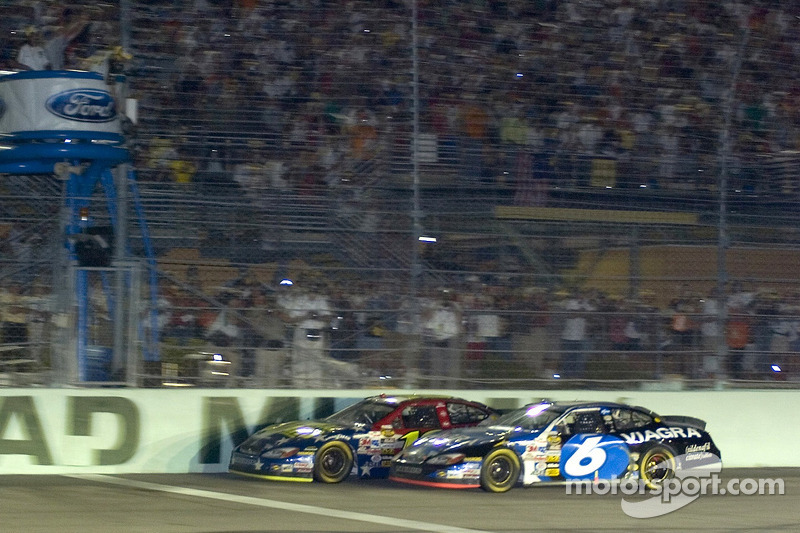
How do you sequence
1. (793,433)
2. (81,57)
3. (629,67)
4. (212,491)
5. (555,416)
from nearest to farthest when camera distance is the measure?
(212,491) → (555,416) → (793,433) → (81,57) → (629,67)

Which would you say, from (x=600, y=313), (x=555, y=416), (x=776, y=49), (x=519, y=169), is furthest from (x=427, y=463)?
(x=776, y=49)

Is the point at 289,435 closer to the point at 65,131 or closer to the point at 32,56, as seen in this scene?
the point at 65,131

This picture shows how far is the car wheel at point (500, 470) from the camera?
10836 millimetres

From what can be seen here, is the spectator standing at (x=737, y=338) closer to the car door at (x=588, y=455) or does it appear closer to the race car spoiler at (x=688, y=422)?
the race car spoiler at (x=688, y=422)

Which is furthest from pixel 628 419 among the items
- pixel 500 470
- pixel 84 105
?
pixel 84 105

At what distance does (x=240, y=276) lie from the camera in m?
12.6

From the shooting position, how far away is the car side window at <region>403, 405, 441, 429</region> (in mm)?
12000

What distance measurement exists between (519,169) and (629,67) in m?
3.13

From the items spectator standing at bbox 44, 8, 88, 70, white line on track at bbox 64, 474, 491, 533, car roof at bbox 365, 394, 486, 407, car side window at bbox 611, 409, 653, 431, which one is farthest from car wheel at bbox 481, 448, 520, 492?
spectator standing at bbox 44, 8, 88, 70

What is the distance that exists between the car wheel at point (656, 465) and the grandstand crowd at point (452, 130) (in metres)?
2.06

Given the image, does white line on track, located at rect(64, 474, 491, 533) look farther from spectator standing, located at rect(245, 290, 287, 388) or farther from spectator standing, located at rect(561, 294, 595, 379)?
spectator standing, located at rect(561, 294, 595, 379)

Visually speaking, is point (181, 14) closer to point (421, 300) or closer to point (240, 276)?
point (240, 276)

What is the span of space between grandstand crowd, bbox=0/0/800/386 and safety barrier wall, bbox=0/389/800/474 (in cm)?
32

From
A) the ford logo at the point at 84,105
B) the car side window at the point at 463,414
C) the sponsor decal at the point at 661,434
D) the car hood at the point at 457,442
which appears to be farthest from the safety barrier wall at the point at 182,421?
the ford logo at the point at 84,105
